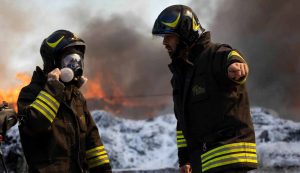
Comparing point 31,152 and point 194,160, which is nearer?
point 194,160

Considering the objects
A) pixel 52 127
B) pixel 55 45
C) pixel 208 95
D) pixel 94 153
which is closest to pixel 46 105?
pixel 52 127

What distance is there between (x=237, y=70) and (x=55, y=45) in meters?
1.92

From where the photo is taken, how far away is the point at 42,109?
176 inches

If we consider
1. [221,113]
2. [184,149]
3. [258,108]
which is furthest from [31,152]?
[258,108]

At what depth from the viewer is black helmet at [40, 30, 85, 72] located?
4945 mm

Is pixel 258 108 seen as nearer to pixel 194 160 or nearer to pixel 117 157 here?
pixel 117 157

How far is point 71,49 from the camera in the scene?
16.4 feet

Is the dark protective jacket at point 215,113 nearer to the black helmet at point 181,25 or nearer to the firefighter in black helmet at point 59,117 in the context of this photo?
the black helmet at point 181,25

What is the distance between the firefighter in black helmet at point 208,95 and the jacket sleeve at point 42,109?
3.22ft

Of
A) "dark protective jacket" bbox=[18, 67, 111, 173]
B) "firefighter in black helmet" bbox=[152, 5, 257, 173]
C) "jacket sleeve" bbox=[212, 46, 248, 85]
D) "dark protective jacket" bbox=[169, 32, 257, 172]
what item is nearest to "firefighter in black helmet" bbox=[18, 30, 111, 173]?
"dark protective jacket" bbox=[18, 67, 111, 173]

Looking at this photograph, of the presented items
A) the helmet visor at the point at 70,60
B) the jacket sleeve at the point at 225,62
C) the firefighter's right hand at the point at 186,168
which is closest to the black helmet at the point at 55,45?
the helmet visor at the point at 70,60

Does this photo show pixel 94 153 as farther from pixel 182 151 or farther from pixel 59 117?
pixel 182 151

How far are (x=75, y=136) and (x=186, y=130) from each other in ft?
3.74

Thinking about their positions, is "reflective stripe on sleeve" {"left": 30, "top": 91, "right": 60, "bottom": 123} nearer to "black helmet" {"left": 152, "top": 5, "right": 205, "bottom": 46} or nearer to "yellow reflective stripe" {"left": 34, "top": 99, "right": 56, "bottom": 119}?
"yellow reflective stripe" {"left": 34, "top": 99, "right": 56, "bottom": 119}
